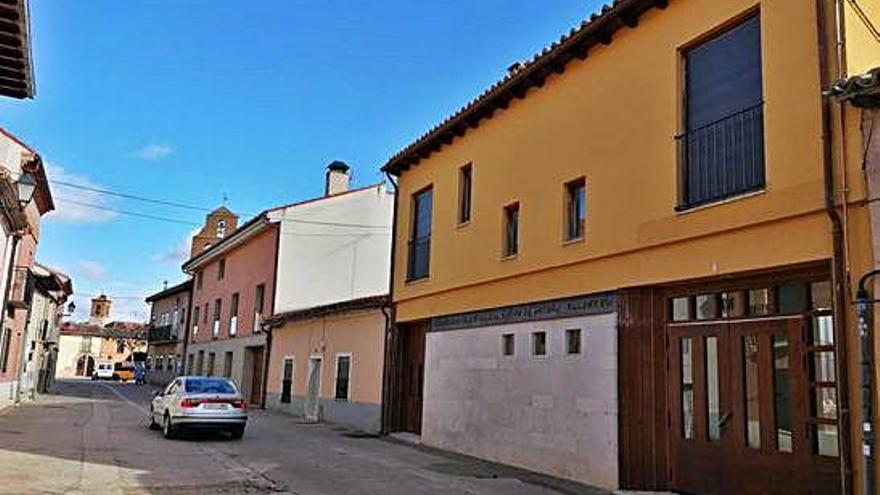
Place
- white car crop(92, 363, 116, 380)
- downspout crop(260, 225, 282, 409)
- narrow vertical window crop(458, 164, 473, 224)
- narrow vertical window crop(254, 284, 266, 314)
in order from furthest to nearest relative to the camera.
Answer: white car crop(92, 363, 116, 380)
narrow vertical window crop(254, 284, 266, 314)
downspout crop(260, 225, 282, 409)
narrow vertical window crop(458, 164, 473, 224)

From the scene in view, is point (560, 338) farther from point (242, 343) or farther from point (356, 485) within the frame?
point (242, 343)

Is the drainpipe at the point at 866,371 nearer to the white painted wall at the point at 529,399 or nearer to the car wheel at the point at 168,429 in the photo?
the white painted wall at the point at 529,399

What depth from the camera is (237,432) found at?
57.2ft

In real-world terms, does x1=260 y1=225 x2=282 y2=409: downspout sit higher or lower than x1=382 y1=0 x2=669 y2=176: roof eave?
lower

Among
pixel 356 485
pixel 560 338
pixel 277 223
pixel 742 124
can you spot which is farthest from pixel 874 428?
pixel 277 223

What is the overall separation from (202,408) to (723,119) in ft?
41.6

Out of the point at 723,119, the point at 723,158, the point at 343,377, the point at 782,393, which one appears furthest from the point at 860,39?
the point at 343,377

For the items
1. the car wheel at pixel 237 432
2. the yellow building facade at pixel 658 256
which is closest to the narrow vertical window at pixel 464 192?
the yellow building facade at pixel 658 256

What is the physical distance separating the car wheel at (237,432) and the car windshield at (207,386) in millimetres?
954

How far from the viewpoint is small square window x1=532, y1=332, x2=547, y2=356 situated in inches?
512

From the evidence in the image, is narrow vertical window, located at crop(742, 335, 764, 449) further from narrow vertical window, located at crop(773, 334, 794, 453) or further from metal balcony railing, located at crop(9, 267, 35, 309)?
metal balcony railing, located at crop(9, 267, 35, 309)

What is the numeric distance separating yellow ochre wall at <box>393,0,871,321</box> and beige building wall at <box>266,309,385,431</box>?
339cm

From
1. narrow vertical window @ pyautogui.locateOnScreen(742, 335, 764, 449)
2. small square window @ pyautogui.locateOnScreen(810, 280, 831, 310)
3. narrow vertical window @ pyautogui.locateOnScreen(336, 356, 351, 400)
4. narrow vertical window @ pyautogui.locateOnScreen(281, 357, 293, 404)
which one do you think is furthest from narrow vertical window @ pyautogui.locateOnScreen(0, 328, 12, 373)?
small square window @ pyautogui.locateOnScreen(810, 280, 831, 310)

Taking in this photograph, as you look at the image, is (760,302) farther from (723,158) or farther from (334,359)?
(334,359)
